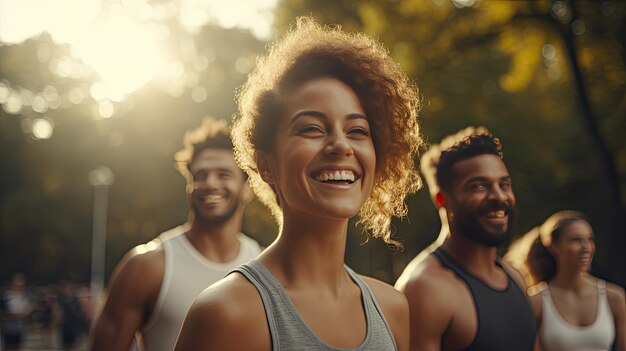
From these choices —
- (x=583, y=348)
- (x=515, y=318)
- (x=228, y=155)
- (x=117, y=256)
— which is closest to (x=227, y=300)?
(x=515, y=318)

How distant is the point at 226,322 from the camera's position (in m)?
2.73

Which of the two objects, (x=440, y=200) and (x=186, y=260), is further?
(x=186, y=260)

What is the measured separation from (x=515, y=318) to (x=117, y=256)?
4118 cm

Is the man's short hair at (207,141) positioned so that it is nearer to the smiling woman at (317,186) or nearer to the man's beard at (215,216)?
the man's beard at (215,216)

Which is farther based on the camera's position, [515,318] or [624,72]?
[624,72]

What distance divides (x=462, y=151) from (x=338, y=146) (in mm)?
2331

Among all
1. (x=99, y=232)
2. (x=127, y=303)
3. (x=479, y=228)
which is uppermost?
(x=99, y=232)

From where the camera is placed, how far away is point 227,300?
2.77 meters

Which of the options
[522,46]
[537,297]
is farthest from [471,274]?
[522,46]

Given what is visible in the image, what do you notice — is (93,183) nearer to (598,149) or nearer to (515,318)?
(598,149)

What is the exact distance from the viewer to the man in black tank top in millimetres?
4680

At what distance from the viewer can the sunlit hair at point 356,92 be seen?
3197 mm

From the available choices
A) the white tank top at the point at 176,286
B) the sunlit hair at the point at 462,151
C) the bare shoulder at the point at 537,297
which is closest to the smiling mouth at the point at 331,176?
the sunlit hair at the point at 462,151

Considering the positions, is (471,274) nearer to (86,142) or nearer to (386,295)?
(386,295)
